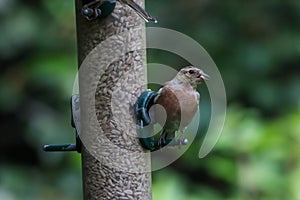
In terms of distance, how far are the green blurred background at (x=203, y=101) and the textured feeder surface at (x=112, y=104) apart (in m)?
0.92

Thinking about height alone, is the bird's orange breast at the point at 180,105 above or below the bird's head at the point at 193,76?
below

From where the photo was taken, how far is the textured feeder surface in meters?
2.57

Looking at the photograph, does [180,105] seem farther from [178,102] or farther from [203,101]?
[203,101]

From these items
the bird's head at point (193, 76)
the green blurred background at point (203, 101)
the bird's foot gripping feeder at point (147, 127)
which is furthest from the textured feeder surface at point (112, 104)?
the green blurred background at point (203, 101)

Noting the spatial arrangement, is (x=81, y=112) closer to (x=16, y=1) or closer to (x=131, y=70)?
(x=131, y=70)

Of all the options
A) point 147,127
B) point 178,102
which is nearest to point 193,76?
point 178,102

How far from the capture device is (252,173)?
3.55 m

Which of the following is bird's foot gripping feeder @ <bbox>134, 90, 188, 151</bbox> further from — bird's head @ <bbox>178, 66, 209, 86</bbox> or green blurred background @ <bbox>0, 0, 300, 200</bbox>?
green blurred background @ <bbox>0, 0, 300, 200</bbox>

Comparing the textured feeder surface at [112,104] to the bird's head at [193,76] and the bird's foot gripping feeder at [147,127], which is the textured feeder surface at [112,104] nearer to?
the bird's foot gripping feeder at [147,127]

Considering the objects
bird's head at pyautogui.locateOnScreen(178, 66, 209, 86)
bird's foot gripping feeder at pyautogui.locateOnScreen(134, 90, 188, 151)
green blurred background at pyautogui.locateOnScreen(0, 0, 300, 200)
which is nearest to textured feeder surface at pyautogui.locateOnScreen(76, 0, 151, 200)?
bird's foot gripping feeder at pyautogui.locateOnScreen(134, 90, 188, 151)

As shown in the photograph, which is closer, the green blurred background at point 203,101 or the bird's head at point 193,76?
the bird's head at point 193,76

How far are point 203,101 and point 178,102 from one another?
1.99 meters

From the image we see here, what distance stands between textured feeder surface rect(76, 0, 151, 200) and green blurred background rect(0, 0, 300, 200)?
3.01ft

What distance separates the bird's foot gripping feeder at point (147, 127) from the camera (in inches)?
101
